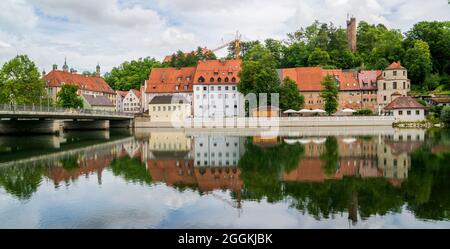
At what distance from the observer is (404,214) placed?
46.5ft

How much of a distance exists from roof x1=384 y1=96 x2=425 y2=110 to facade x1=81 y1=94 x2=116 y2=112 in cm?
6328

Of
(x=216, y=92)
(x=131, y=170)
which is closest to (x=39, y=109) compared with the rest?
(x=131, y=170)

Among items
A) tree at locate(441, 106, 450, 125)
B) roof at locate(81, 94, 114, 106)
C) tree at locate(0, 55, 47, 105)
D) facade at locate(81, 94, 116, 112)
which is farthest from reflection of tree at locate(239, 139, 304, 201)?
roof at locate(81, 94, 114, 106)

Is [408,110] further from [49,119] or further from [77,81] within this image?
[77,81]

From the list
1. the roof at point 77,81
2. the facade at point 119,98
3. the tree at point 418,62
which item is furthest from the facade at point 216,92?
the tree at point 418,62

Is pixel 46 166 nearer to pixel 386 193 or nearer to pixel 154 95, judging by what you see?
pixel 386 193

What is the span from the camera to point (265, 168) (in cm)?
2502

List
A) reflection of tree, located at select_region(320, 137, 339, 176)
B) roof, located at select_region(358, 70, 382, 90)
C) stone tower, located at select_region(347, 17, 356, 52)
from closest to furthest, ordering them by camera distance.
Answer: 1. reflection of tree, located at select_region(320, 137, 339, 176)
2. roof, located at select_region(358, 70, 382, 90)
3. stone tower, located at select_region(347, 17, 356, 52)

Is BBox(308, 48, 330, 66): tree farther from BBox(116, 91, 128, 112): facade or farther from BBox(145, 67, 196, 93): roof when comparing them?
BBox(116, 91, 128, 112): facade

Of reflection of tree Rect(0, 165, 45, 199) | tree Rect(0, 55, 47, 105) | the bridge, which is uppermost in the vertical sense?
tree Rect(0, 55, 47, 105)

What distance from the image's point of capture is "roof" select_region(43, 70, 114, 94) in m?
107

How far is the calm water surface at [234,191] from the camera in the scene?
14.0m
